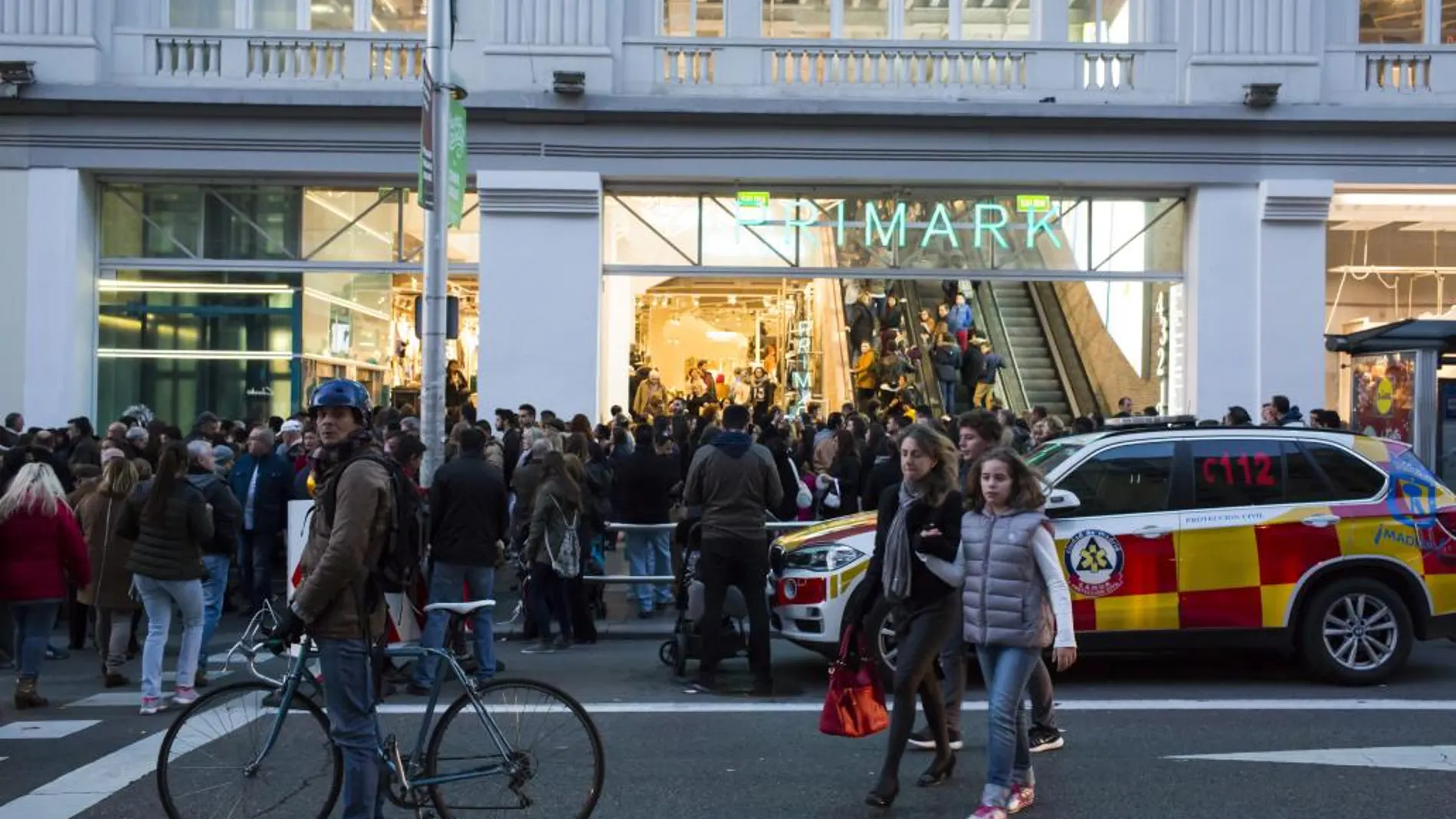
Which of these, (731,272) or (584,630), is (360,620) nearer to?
(584,630)

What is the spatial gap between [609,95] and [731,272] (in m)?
2.87

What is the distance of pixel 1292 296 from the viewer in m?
19.0

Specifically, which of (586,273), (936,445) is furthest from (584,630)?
(586,273)

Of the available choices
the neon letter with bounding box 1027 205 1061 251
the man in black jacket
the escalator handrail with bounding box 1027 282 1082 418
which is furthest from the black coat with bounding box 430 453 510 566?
the escalator handrail with bounding box 1027 282 1082 418

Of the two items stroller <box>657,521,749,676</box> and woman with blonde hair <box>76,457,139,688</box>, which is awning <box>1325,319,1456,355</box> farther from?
woman with blonde hair <box>76,457,139,688</box>

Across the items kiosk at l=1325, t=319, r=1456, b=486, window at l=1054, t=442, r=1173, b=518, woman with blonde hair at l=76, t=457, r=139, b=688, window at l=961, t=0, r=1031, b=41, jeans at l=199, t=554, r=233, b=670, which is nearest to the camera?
window at l=1054, t=442, r=1173, b=518

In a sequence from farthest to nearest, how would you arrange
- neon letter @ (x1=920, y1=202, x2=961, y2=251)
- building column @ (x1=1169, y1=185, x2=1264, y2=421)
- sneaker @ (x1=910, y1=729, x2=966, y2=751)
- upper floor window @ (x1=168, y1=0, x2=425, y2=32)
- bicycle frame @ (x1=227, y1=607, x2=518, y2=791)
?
neon letter @ (x1=920, y1=202, x2=961, y2=251), upper floor window @ (x1=168, y1=0, x2=425, y2=32), building column @ (x1=1169, y1=185, x2=1264, y2=421), sneaker @ (x1=910, y1=729, x2=966, y2=751), bicycle frame @ (x1=227, y1=607, x2=518, y2=791)

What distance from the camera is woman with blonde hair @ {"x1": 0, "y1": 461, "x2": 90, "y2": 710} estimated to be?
9.73 meters

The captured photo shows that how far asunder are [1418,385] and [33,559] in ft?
47.2

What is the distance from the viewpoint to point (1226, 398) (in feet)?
62.9

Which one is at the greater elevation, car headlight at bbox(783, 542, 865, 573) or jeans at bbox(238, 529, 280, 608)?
car headlight at bbox(783, 542, 865, 573)

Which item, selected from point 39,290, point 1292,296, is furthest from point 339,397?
point 1292,296

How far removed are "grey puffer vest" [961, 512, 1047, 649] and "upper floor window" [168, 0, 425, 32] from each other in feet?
49.0

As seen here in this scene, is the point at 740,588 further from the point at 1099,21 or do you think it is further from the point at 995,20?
the point at 1099,21
